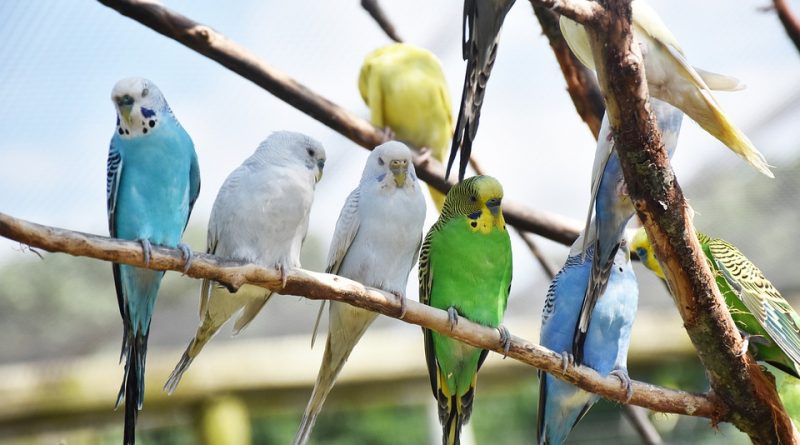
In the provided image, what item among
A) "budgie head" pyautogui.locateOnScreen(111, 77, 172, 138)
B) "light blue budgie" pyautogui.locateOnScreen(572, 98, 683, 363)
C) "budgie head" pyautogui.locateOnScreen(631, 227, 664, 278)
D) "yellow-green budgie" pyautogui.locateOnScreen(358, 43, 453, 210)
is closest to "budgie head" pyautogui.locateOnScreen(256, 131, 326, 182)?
"budgie head" pyautogui.locateOnScreen(111, 77, 172, 138)

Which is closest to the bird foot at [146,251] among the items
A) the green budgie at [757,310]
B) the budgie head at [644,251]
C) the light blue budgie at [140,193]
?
the light blue budgie at [140,193]

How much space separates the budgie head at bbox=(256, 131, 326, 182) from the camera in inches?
94.7

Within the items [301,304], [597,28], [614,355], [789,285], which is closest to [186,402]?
[301,304]

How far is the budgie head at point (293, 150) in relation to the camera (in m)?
2.41

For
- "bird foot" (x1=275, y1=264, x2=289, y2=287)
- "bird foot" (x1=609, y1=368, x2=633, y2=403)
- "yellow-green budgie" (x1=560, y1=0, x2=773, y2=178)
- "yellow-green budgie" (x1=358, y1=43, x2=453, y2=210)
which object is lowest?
"bird foot" (x1=609, y1=368, x2=633, y2=403)

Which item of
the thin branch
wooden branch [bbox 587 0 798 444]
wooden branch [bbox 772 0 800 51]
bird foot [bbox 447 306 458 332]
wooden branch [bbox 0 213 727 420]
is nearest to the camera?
wooden branch [bbox 0 213 727 420]

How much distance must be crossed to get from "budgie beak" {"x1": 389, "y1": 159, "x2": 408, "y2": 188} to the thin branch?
1.23m

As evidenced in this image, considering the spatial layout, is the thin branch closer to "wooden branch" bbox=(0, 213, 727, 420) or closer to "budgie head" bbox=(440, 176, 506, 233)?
"budgie head" bbox=(440, 176, 506, 233)

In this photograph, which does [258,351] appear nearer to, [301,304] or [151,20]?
[301,304]

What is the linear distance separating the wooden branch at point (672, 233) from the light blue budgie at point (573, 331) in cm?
21

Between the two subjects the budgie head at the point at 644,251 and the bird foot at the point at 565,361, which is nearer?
the bird foot at the point at 565,361

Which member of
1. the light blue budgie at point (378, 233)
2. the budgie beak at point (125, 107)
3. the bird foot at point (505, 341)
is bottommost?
the bird foot at point (505, 341)

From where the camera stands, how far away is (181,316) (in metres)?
4.42

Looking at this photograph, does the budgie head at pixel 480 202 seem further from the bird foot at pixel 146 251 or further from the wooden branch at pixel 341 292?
the bird foot at pixel 146 251
